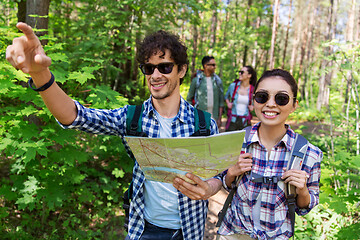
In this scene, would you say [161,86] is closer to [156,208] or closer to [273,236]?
[156,208]

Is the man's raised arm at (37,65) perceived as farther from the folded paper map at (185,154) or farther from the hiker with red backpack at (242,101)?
the hiker with red backpack at (242,101)

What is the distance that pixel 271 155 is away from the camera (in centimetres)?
158

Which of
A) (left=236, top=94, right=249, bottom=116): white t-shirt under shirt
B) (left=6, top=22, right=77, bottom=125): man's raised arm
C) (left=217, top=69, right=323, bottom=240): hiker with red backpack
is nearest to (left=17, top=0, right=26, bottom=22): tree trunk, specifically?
(left=6, top=22, right=77, bottom=125): man's raised arm

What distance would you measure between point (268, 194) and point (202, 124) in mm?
604

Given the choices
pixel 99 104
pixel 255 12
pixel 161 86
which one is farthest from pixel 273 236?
pixel 255 12

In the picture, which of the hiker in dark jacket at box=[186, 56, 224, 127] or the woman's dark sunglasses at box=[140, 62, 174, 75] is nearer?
the woman's dark sunglasses at box=[140, 62, 174, 75]

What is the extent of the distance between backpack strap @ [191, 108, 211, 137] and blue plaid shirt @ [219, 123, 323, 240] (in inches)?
11.6

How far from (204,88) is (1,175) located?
428 centimetres

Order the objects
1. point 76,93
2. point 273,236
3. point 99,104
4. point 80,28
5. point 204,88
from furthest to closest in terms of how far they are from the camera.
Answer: point 204,88
point 80,28
point 76,93
point 99,104
point 273,236

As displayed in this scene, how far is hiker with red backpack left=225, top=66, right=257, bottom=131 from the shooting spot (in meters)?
5.48

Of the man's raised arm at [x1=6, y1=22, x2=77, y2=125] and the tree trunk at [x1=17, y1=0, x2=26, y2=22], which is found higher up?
the tree trunk at [x1=17, y1=0, x2=26, y2=22]

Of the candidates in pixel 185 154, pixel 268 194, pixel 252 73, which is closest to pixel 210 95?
pixel 252 73

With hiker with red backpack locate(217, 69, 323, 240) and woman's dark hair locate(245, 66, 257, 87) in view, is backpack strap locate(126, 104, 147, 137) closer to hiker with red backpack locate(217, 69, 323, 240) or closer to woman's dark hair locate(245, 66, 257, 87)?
hiker with red backpack locate(217, 69, 323, 240)

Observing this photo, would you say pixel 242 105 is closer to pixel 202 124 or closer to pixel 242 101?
pixel 242 101
